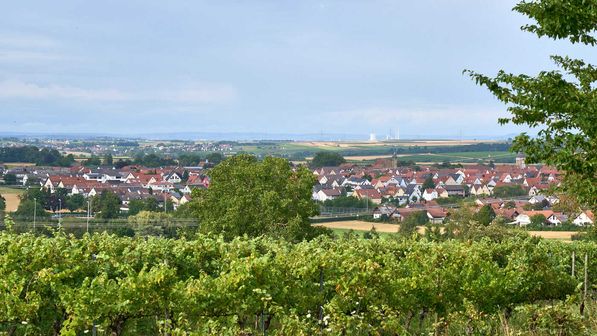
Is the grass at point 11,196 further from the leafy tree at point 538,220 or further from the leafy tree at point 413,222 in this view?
the leafy tree at point 538,220

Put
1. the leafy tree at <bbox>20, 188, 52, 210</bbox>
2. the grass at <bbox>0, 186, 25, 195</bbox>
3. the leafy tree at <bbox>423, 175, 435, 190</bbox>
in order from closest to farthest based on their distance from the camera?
1. the leafy tree at <bbox>20, 188, 52, 210</bbox>
2. the grass at <bbox>0, 186, 25, 195</bbox>
3. the leafy tree at <bbox>423, 175, 435, 190</bbox>

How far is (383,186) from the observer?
110312 mm

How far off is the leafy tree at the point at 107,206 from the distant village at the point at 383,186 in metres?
0.98

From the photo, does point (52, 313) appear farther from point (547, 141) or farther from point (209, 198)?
point (209, 198)

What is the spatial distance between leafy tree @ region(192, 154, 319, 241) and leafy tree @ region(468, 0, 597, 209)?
1920cm

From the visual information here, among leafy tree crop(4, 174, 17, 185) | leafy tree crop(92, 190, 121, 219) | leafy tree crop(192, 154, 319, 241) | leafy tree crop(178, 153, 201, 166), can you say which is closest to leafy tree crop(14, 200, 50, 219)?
leafy tree crop(92, 190, 121, 219)

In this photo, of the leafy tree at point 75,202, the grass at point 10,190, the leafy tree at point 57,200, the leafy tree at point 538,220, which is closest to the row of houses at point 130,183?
the leafy tree at point 57,200

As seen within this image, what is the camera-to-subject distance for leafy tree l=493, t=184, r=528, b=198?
99238 millimetres

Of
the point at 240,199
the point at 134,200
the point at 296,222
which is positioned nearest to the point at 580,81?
the point at 296,222

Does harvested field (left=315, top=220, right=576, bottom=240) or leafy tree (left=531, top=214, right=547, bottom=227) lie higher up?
leafy tree (left=531, top=214, right=547, bottom=227)

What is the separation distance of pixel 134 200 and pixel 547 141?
65.8 m

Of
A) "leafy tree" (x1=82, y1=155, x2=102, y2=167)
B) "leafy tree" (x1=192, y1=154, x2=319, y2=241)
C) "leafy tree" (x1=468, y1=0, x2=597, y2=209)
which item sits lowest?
"leafy tree" (x1=82, y1=155, x2=102, y2=167)

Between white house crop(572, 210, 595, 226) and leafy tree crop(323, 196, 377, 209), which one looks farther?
leafy tree crop(323, 196, 377, 209)

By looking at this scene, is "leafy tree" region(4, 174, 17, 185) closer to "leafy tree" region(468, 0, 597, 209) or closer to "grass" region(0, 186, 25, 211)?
"grass" region(0, 186, 25, 211)
